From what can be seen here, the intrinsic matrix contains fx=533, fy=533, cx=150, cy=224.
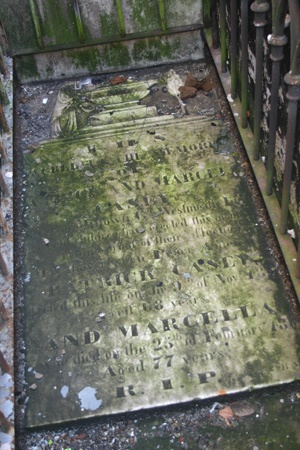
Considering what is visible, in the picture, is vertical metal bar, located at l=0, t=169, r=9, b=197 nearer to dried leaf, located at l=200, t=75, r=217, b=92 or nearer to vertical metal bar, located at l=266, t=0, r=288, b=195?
vertical metal bar, located at l=266, t=0, r=288, b=195

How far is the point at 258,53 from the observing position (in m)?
3.46

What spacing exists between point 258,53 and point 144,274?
162 centimetres

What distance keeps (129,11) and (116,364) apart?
348 cm

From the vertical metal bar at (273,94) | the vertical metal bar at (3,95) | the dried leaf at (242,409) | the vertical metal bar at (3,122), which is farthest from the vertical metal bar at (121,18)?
the dried leaf at (242,409)

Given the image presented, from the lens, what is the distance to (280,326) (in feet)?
10.4

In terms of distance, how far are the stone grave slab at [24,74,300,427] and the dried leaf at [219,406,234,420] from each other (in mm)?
103

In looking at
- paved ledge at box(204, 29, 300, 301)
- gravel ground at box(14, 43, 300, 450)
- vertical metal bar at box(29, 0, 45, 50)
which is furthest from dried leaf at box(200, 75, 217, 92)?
gravel ground at box(14, 43, 300, 450)

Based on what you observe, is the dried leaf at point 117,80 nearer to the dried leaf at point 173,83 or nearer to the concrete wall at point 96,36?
the concrete wall at point 96,36

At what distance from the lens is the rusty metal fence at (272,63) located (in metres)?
2.78

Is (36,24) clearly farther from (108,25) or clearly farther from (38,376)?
(38,376)

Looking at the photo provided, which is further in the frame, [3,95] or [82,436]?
[3,95]

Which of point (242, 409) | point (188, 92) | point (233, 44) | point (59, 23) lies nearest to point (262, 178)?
point (233, 44)

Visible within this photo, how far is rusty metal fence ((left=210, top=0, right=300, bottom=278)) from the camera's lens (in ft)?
9.12

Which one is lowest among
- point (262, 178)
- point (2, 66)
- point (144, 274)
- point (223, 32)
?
point (144, 274)
